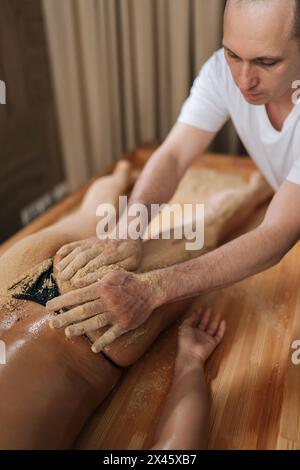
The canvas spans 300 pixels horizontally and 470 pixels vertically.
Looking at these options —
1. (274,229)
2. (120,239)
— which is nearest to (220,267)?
(274,229)

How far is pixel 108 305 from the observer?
996 mm

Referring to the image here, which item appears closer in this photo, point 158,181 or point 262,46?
point 262,46

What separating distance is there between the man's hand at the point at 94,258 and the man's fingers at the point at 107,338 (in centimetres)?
13

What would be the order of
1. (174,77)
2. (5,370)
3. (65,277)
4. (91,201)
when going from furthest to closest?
(174,77) → (91,201) → (65,277) → (5,370)

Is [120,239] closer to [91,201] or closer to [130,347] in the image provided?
[130,347]

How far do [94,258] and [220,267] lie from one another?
330mm

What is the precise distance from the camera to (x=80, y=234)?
1.37 m

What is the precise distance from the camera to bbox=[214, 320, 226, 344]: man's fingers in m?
1.24

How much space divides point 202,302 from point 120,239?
1.23 ft

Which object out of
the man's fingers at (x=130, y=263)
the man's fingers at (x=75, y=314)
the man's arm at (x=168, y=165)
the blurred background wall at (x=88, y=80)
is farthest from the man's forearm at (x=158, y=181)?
the blurred background wall at (x=88, y=80)

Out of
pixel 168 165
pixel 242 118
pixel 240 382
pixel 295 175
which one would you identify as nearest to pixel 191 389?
pixel 240 382

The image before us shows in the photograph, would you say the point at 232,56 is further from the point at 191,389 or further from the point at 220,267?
the point at 191,389

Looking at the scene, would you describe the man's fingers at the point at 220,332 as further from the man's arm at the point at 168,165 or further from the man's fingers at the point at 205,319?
the man's arm at the point at 168,165

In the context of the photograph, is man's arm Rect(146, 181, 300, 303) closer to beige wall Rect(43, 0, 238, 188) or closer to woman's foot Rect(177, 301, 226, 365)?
woman's foot Rect(177, 301, 226, 365)
